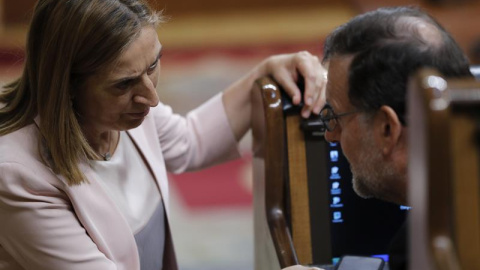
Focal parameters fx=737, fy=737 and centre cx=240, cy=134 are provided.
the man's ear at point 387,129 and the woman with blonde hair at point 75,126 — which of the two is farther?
the woman with blonde hair at point 75,126

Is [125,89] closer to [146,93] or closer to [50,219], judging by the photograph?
[146,93]

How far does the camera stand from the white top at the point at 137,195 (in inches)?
60.4

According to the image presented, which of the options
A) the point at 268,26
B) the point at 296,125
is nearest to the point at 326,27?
the point at 268,26

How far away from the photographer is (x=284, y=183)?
1531mm

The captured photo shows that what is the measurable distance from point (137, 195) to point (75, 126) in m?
0.27

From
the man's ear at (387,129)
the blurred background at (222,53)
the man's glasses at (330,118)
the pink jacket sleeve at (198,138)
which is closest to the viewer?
the man's ear at (387,129)

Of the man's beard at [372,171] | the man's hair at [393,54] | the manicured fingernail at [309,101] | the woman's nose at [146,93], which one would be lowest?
the man's beard at [372,171]

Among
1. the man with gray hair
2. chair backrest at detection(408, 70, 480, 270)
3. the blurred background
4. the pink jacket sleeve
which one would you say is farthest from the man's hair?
the blurred background

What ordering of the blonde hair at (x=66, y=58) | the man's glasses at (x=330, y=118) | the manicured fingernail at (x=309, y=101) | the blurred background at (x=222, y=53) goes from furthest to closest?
the blurred background at (x=222, y=53), the manicured fingernail at (x=309, y=101), the blonde hair at (x=66, y=58), the man's glasses at (x=330, y=118)

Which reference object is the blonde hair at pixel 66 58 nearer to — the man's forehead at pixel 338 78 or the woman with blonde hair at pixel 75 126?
the woman with blonde hair at pixel 75 126

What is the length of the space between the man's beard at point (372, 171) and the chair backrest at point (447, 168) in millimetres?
305

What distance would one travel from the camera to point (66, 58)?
52.1 inches

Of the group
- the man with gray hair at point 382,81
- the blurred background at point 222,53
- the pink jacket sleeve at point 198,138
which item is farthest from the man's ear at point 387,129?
the blurred background at point 222,53

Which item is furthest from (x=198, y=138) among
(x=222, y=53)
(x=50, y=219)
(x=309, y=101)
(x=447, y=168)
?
(x=222, y=53)
